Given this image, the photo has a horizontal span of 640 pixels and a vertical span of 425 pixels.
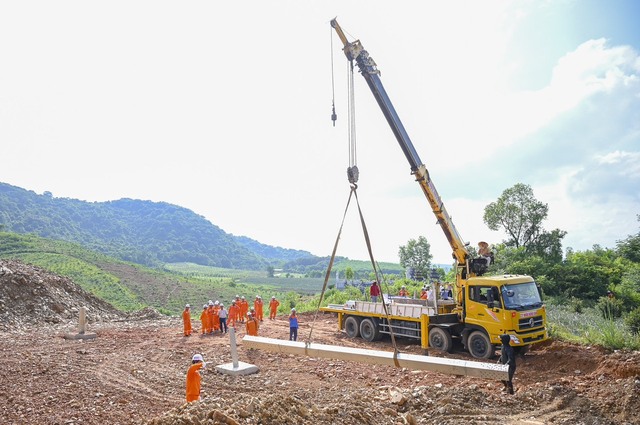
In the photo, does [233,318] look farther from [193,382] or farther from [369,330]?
[193,382]

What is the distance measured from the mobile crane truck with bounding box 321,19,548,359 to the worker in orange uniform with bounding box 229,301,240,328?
7167mm

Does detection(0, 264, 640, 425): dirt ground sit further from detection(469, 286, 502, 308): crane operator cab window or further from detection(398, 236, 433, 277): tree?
detection(398, 236, 433, 277): tree

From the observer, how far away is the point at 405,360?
24.6ft

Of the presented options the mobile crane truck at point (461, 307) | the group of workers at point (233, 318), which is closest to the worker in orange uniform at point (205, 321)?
the group of workers at point (233, 318)

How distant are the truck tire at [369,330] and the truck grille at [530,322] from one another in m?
5.63

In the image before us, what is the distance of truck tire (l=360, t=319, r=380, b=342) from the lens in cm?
1702

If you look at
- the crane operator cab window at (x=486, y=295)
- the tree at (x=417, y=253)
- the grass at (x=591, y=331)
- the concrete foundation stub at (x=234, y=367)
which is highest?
the tree at (x=417, y=253)

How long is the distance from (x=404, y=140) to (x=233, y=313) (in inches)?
463

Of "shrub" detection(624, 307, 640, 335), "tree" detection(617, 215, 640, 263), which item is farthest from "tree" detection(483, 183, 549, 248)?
"shrub" detection(624, 307, 640, 335)

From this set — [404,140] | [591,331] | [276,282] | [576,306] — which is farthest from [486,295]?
[276,282]

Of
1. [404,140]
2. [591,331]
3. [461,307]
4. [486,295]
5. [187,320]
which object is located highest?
[404,140]

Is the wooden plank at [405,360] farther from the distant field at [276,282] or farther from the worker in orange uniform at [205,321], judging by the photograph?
the distant field at [276,282]

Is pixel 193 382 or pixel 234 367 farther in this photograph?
pixel 234 367

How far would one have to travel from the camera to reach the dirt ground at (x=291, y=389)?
777 cm
